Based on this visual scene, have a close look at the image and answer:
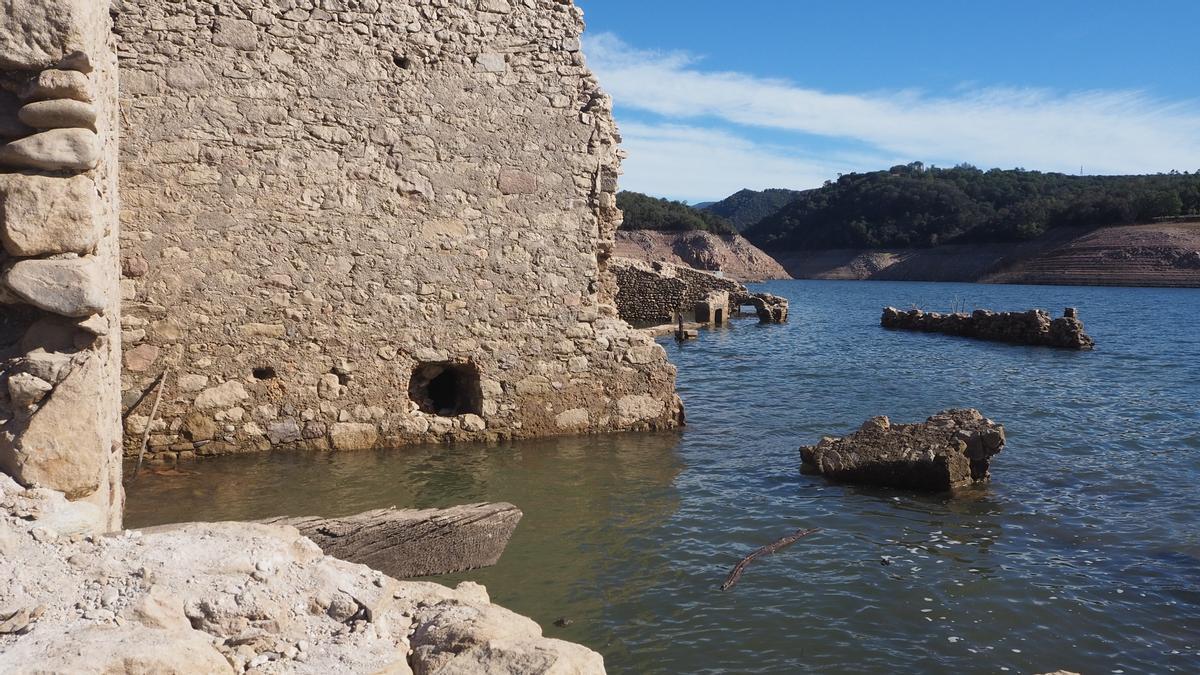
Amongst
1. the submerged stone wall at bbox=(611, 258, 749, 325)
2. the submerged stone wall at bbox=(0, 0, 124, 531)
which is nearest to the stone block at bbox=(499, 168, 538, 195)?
the submerged stone wall at bbox=(0, 0, 124, 531)

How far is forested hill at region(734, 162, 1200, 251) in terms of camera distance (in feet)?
243

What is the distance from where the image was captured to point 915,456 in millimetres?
7750

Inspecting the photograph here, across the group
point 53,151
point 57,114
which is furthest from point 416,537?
point 57,114

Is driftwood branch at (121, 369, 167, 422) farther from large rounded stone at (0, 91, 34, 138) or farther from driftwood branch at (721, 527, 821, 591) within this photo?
driftwood branch at (721, 527, 821, 591)

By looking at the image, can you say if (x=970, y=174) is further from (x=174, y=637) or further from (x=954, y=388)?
(x=174, y=637)

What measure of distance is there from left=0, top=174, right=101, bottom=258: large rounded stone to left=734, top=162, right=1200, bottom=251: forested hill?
8123 cm

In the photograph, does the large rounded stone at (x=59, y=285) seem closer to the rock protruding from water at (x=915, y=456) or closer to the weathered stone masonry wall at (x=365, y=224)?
the weathered stone masonry wall at (x=365, y=224)

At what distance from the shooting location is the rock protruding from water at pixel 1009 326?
2366cm

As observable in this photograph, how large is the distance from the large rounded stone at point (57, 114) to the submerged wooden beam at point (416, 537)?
2.12 meters

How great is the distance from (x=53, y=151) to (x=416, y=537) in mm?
2694

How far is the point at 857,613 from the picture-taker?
16.8 feet

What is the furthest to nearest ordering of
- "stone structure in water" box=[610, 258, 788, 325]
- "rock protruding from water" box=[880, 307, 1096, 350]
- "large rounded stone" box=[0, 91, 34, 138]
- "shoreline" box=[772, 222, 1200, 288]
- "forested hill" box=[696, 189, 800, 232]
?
"forested hill" box=[696, 189, 800, 232], "shoreline" box=[772, 222, 1200, 288], "stone structure in water" box=[610, 258, 788, 325], "rock protruding from water" box=[880, 307, 1096, 350], "large rounded stone" box=[0, 91, 34, 138]

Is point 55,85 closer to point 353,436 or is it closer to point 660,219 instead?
point 353,436

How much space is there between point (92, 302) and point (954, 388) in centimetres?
1421
